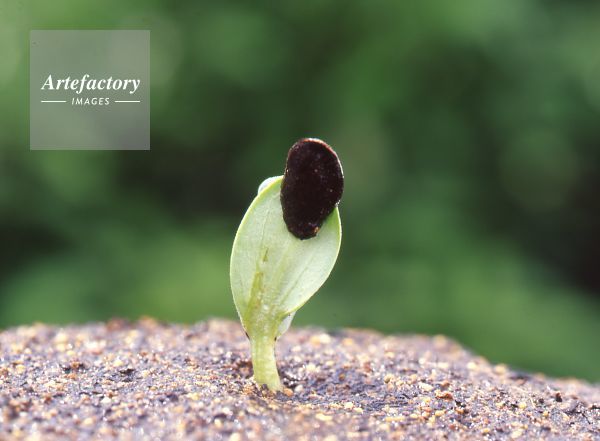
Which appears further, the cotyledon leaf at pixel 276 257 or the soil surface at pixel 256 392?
the cotyledon leaf at pixel 276 257

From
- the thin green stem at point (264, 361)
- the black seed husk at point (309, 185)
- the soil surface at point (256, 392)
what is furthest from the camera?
the thin green stem at point (264, 361)

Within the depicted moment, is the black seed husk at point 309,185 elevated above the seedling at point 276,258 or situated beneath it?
elevated above

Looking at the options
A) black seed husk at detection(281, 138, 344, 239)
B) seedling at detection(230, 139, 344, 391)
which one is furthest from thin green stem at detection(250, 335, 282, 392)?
black seed husk at detection(281, 138, 344, 239)

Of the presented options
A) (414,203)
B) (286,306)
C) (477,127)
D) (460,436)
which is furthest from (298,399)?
(477,127)

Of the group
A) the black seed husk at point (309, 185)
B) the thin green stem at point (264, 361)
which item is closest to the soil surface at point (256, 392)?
the thin green stem at point (264, 361)

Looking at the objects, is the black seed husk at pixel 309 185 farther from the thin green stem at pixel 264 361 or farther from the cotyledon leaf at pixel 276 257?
the thin green stem at pixel 264 361

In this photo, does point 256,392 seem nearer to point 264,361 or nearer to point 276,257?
point 264,361

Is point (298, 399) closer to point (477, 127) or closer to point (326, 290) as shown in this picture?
point (326, 290)
